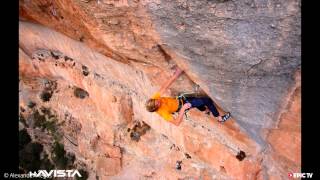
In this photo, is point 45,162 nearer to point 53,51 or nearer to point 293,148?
point 53,51

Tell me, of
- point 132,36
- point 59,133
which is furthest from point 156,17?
point 59,133

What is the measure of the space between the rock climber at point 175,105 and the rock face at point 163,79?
20 cm

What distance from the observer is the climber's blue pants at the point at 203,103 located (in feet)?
25.8

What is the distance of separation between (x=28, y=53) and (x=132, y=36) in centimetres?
595

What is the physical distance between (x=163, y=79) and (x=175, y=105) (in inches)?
51.6

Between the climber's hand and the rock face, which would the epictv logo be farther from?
the climber's hand

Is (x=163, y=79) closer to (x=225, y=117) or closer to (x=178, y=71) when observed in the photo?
(x=178, y=71)

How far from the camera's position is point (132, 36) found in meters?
7.86

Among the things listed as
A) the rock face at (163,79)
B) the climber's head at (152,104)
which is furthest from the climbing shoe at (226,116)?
the climber's head at (152,104)

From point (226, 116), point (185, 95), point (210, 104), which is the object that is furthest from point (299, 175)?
point (185, 95)

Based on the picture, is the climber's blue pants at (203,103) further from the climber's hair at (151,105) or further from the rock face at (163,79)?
the climber's hair at (151,105)

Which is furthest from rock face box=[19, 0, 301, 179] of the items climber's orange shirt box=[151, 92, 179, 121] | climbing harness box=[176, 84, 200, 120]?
climber's orange shirt box=[151, 92, 179, 121]

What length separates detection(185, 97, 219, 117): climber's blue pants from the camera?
7879mm
